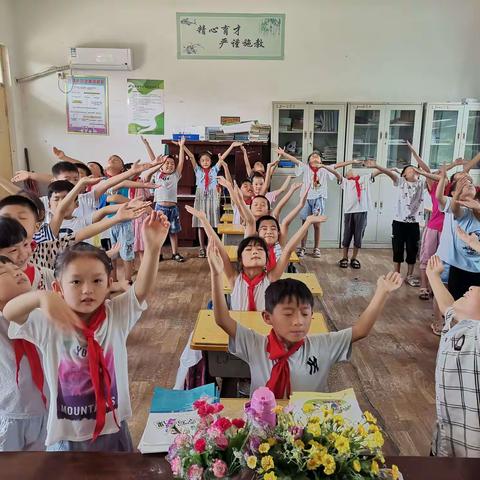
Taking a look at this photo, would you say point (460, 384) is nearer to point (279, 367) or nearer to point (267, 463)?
point (279, 367)

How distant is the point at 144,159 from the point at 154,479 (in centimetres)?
663

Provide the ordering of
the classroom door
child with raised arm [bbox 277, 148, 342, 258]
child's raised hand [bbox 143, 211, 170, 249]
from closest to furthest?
child's raised hand [bbox 143, 211, 170, 249], child with raised arm [bbox 277, 148, 342, 258], the classroom door

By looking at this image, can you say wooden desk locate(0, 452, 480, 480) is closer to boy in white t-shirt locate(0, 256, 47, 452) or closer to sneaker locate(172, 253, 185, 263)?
boy in white t-shirt locate(0, 256, 47, 452)

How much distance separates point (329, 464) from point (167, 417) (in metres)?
0.60

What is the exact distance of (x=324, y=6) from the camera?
6.88m

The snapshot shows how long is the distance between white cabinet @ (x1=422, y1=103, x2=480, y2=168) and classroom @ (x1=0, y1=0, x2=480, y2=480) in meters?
0.03

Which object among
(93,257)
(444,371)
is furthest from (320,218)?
(93,257)

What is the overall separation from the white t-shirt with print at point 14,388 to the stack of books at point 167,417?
0.45 meters

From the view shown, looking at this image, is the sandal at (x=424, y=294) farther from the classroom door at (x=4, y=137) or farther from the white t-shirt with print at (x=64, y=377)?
the classroom door at (x=4, y=137)

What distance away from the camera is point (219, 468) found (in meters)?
0.82

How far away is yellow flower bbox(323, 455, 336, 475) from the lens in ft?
2.64

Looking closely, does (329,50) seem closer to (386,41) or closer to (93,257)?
(386,41)

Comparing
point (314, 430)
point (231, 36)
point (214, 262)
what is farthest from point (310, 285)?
point (231, 36)

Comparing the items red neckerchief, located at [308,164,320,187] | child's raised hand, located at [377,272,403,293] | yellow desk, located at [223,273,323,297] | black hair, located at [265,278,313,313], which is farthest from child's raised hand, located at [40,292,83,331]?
red neckerchief, located at [308,164,320,187]
